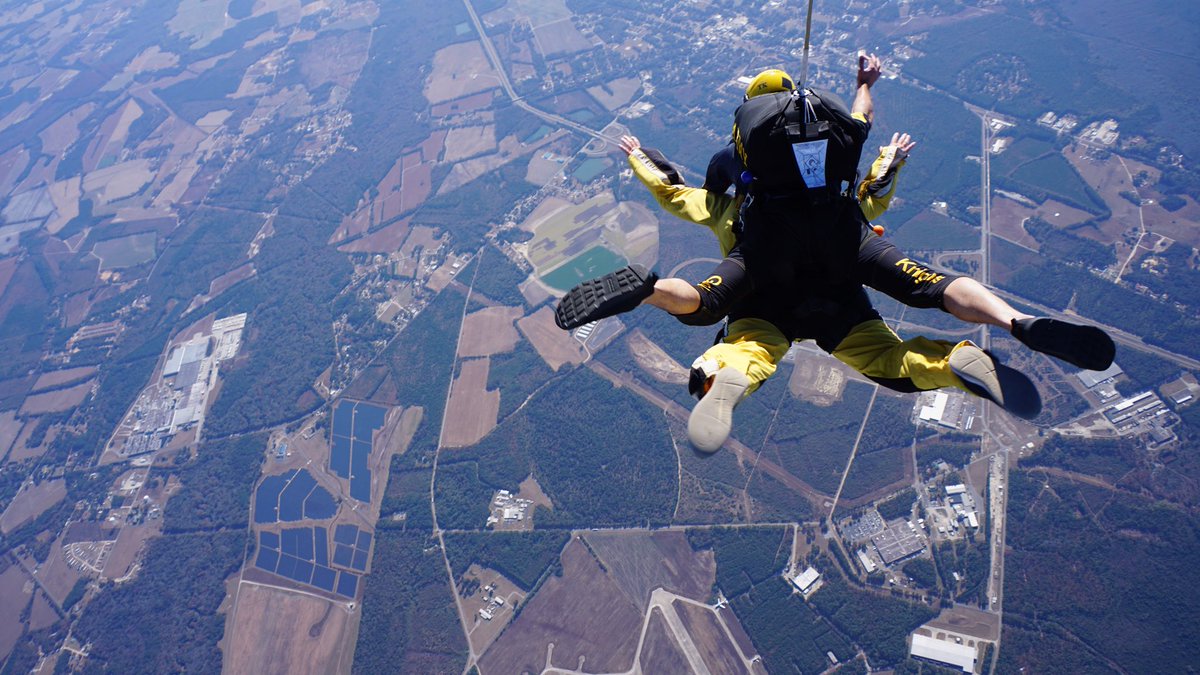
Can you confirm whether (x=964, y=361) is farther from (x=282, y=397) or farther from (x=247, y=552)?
(x=282, y=397)

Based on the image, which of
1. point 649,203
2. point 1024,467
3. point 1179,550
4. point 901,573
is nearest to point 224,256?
point 649,203

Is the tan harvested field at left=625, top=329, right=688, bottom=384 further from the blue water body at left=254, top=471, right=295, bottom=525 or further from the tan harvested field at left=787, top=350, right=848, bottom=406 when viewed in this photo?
the blue water body at left=254, top=471, right=295, bottom=525

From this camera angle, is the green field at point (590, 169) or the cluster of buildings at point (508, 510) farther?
the green field at point (590, 169)

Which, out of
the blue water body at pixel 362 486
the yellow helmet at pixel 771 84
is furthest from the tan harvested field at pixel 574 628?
the yellow helmet at pixel 771 84

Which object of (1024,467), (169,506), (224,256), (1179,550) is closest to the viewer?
(1179,550)

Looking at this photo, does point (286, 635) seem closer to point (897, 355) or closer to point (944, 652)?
point (944, 652)

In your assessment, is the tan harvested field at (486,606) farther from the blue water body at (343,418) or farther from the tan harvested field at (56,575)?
the tan harvested field at (56,575)

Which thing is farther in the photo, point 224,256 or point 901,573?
point 224,256

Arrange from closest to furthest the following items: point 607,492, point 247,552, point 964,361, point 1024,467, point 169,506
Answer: point 964,361
point 1024,467
point 607,492
point 247,552
point 169,506
